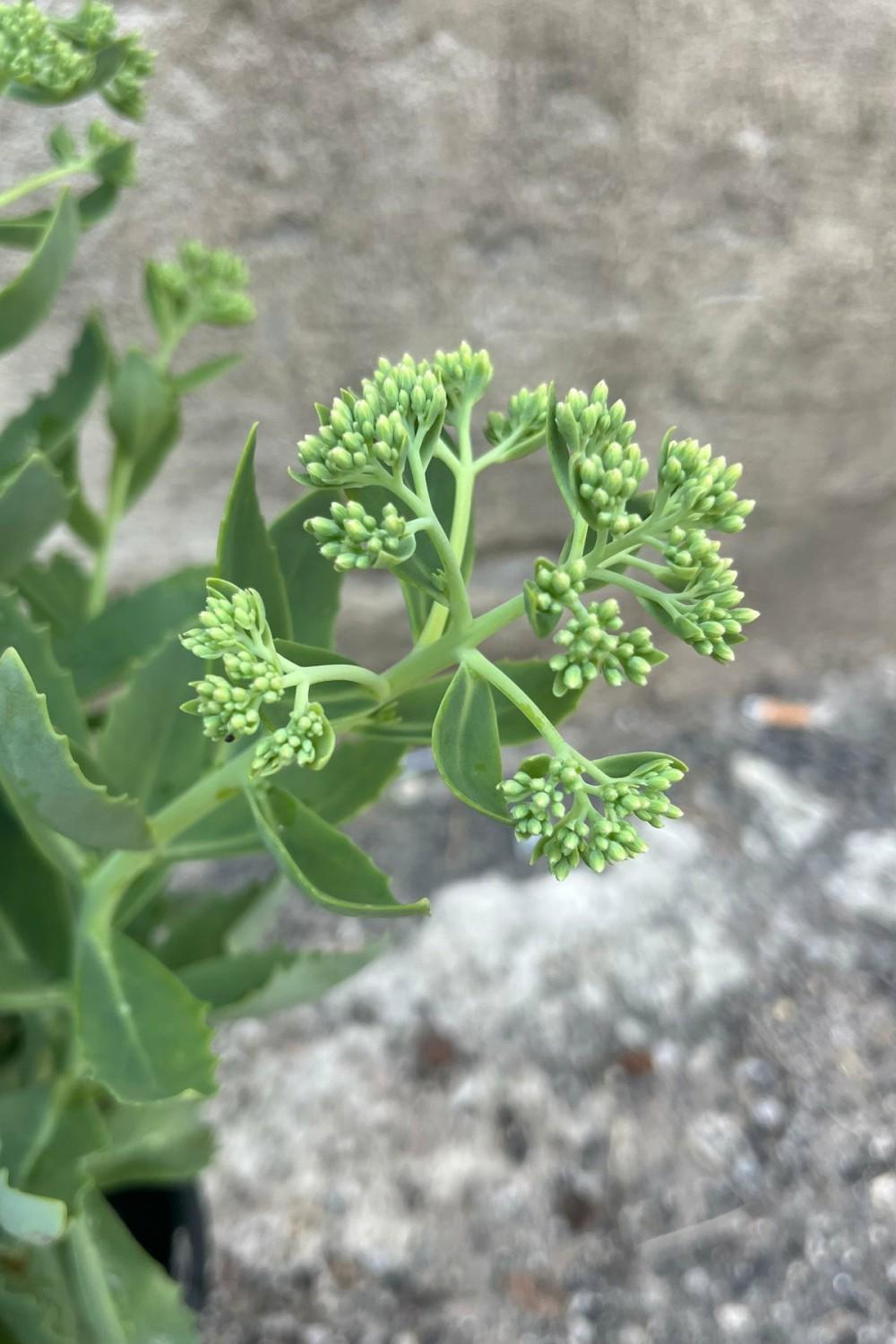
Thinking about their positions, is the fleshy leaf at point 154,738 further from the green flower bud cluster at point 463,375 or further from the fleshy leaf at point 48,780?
the green flower bud cluster at point 463,375

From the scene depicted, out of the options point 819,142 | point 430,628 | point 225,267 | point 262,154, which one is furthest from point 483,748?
point 819,142

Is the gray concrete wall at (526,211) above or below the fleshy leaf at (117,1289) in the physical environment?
above

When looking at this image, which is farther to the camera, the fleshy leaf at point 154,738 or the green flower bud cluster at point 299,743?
the fleshy leaf at point 154,738

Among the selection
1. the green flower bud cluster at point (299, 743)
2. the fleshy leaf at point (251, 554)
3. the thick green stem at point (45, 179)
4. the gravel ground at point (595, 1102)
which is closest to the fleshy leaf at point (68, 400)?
the thick green stem at point (45, 179)

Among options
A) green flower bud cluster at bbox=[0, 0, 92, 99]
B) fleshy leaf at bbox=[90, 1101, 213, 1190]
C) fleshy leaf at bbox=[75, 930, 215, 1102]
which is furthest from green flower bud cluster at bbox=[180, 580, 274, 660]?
fleshy leaf at bbox=[90, 1101, 213, 1190]

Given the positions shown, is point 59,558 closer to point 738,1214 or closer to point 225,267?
point 225,267

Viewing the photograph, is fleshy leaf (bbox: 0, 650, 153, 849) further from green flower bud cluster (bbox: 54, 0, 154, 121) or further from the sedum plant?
green flower bud cluster (bbox: 54, 0, 154, 121)
